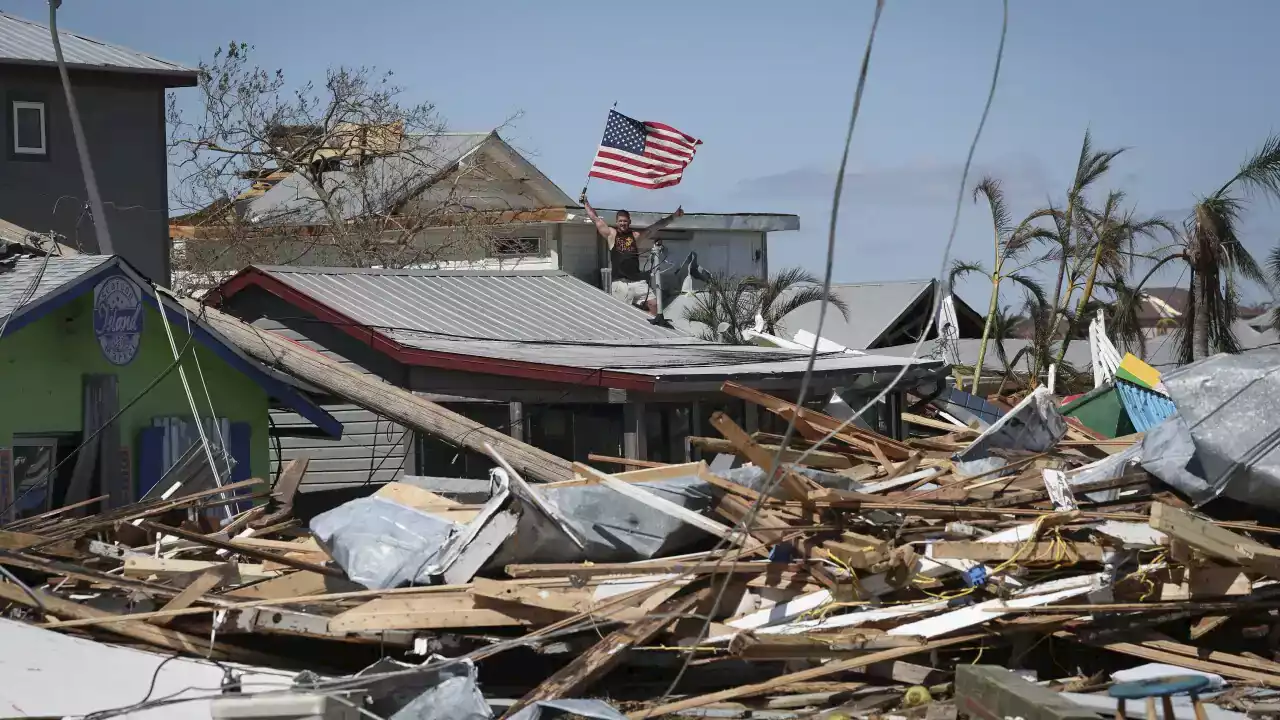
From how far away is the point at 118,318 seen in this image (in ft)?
45.0

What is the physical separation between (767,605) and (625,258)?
23.5 metres

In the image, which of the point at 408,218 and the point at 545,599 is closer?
the point at 545,599

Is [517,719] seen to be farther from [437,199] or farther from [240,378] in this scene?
[437,199]

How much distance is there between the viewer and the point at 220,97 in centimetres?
3166

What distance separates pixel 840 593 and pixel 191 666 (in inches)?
148

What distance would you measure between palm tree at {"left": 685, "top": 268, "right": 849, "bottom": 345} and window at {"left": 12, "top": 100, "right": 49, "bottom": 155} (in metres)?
13.0

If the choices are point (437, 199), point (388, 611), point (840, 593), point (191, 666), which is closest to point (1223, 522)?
point (840, 593)

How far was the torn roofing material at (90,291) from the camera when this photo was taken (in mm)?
12320

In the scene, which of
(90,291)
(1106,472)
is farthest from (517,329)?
(1106,472)

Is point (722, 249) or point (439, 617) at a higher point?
point (722, 249)

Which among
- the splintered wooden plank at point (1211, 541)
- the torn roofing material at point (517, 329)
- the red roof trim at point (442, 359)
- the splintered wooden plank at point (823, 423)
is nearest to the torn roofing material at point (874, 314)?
the torn roofing material at point (517, 329)

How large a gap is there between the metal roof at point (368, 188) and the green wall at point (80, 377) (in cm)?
1609

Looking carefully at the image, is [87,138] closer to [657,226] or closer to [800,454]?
[657,226]

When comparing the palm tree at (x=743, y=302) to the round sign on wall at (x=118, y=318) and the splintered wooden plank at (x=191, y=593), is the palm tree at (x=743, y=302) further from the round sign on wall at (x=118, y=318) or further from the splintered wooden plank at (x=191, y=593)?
the splintered wooden plank at (x=191, y=593)
